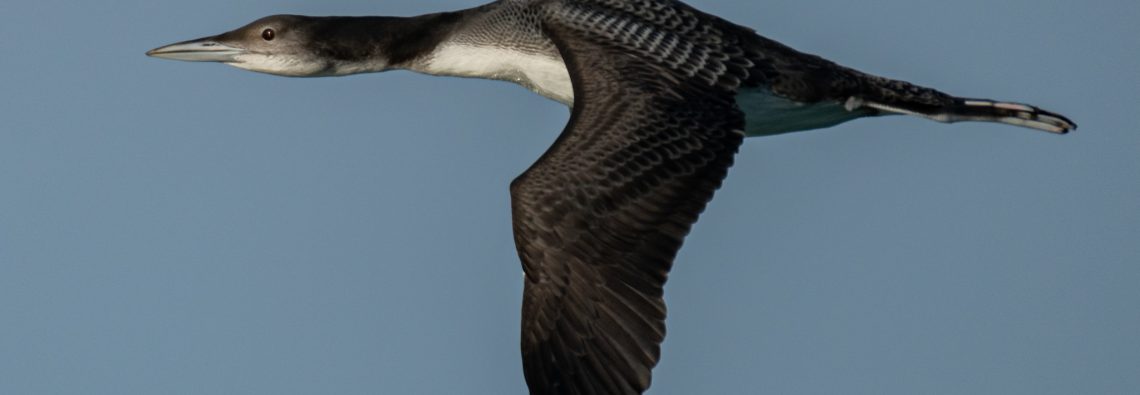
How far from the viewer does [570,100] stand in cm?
2036

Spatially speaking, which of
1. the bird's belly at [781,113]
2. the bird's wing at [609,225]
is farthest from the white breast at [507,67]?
the bird's wing at [609,225]

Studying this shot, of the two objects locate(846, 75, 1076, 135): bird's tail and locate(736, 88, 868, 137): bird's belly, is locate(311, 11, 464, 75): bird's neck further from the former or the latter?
locate(846, 75, 1076, 135): bird's tail

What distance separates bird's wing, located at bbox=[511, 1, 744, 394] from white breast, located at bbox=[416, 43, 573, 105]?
188cm

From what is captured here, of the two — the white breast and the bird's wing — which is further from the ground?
the white breast

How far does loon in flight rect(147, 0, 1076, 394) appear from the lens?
55.8 feet

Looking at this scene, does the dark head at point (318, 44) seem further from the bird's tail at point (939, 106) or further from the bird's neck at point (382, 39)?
the bird's tail at point (939, 106)

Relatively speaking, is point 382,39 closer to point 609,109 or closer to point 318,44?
point 318,44

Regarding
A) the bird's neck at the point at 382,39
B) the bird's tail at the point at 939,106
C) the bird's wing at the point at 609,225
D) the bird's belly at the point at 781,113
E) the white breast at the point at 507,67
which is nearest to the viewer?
the bird's wing at the point at 609,225

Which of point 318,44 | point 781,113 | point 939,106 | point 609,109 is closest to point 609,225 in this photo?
point 609,109

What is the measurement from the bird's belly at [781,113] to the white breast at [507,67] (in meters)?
1.67

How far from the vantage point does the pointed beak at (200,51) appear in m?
20.7

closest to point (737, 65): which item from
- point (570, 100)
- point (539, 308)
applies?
point (570, 100)

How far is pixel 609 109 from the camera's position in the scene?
18.0 metres

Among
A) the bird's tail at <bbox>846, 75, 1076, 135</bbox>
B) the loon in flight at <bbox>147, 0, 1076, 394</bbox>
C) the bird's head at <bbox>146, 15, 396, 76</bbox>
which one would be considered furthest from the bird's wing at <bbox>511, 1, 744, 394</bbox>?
the bird's head at <bbox>146, 15, 396, 76</bbox>
